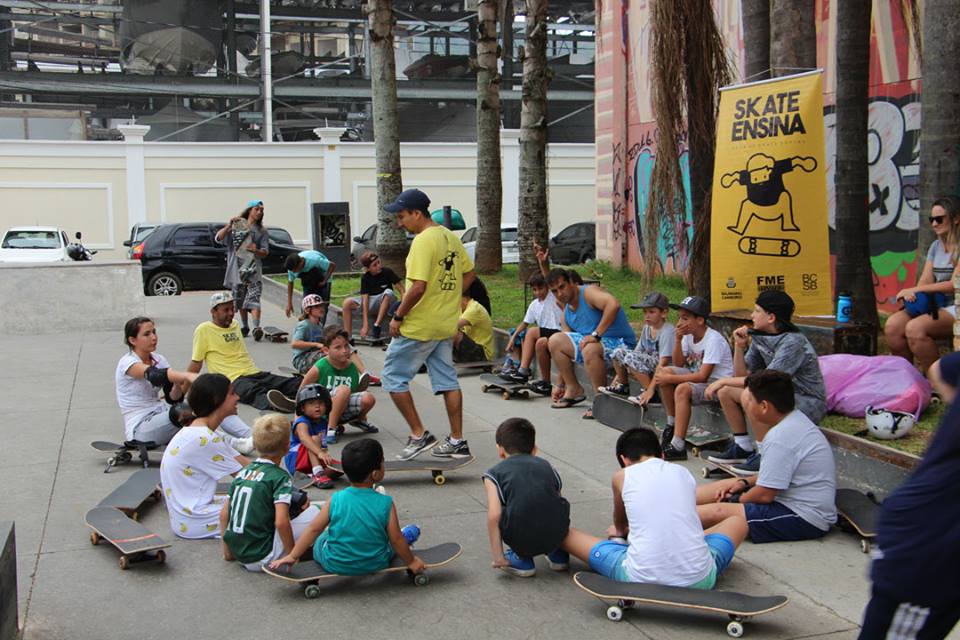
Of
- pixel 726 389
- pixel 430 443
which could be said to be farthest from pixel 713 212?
pixel 430 443

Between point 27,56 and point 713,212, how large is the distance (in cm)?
4248

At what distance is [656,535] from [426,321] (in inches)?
126

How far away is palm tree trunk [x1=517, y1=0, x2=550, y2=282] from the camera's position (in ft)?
48.5

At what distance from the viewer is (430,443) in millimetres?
7656

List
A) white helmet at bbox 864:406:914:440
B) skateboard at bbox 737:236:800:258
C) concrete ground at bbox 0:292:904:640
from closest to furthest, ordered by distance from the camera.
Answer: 1. concrete ground at bbox 0:292:904:640
2. white helmet at bbox 864:406:914:440
3. skateboard at bbox 737:236:800:258

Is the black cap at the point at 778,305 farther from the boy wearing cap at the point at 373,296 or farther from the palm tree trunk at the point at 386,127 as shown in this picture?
the palm tree trunk at the point at 386,127

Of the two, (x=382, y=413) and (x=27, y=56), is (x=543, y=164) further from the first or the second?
(x=27, y=56)

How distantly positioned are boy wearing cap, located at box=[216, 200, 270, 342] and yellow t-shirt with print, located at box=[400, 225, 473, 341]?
22.2 ft

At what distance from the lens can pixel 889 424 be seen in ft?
21.6

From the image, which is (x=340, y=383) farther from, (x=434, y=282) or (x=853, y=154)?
(x=853, y=154)

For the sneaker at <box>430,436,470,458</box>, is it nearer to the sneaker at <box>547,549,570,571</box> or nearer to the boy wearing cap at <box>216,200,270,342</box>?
the sneaker at <box>547,549,570,571</box>

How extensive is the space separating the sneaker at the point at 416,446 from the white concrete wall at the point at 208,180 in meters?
23.8

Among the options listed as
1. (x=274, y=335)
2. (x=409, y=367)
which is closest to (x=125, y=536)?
(x=409, y=367)

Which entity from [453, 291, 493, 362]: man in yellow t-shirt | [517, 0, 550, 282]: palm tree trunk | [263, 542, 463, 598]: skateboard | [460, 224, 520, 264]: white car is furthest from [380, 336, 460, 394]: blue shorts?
[460, 224, 520, 264]: white car
